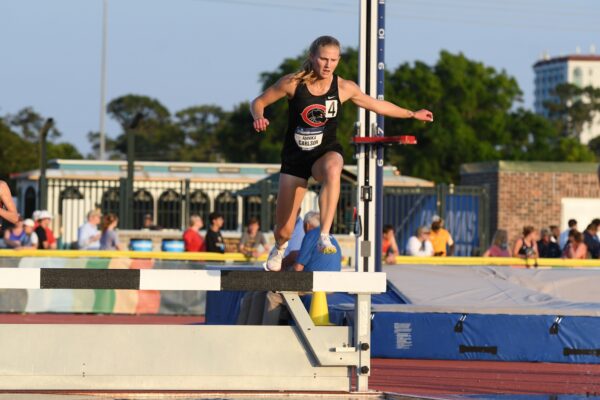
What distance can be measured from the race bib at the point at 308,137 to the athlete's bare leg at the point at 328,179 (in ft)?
0.37

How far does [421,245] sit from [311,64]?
1237 cm

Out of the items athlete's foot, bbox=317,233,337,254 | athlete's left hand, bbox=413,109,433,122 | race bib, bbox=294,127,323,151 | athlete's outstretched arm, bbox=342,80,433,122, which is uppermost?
athlete's outstretched arm, bbox=342,80,433,122

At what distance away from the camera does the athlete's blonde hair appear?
376 inches

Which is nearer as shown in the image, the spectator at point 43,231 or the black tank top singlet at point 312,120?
the black tank top singlet at point 312,120

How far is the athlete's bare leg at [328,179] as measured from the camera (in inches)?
382

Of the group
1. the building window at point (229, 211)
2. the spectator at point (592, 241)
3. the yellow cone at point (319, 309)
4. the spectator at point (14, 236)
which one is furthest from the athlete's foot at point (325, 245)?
the building window at point (229, 211)

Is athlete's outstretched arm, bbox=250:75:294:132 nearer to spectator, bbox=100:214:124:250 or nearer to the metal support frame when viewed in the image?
the metal support frame

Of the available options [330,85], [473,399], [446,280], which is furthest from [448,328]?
[330,85]

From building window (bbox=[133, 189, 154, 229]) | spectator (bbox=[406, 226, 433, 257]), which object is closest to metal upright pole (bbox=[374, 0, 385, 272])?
spectator (bbox=[406, 226, 433, 257])

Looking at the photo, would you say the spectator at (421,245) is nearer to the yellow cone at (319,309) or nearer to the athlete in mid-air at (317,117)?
the yellow cone at (319,309)

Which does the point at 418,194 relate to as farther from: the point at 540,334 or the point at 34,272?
the point at 34,272

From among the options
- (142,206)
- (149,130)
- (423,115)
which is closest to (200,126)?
(149,130)

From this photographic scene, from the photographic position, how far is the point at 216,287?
9.57m

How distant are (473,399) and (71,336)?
3035mm
